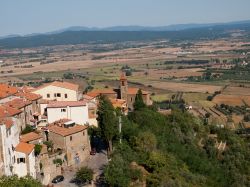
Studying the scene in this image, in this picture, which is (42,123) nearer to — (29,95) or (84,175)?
(29,95)

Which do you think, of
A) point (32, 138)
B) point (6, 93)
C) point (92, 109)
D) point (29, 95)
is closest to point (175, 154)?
point (92, 109)

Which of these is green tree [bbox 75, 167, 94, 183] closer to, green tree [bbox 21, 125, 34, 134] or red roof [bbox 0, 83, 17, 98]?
green tree [bbox 21, 125, 34, 134]

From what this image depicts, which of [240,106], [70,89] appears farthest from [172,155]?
[240,106]

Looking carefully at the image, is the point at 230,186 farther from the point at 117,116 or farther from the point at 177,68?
the point at 177,68

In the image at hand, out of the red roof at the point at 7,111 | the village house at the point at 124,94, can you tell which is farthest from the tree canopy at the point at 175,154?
the village house at the point at 124,94

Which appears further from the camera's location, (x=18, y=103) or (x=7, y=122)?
(x=18, y=103)

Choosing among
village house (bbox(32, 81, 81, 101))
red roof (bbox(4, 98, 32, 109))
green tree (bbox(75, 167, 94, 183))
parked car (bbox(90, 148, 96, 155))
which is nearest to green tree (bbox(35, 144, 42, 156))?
green tree (bbox(75, 167, 94, 183))
